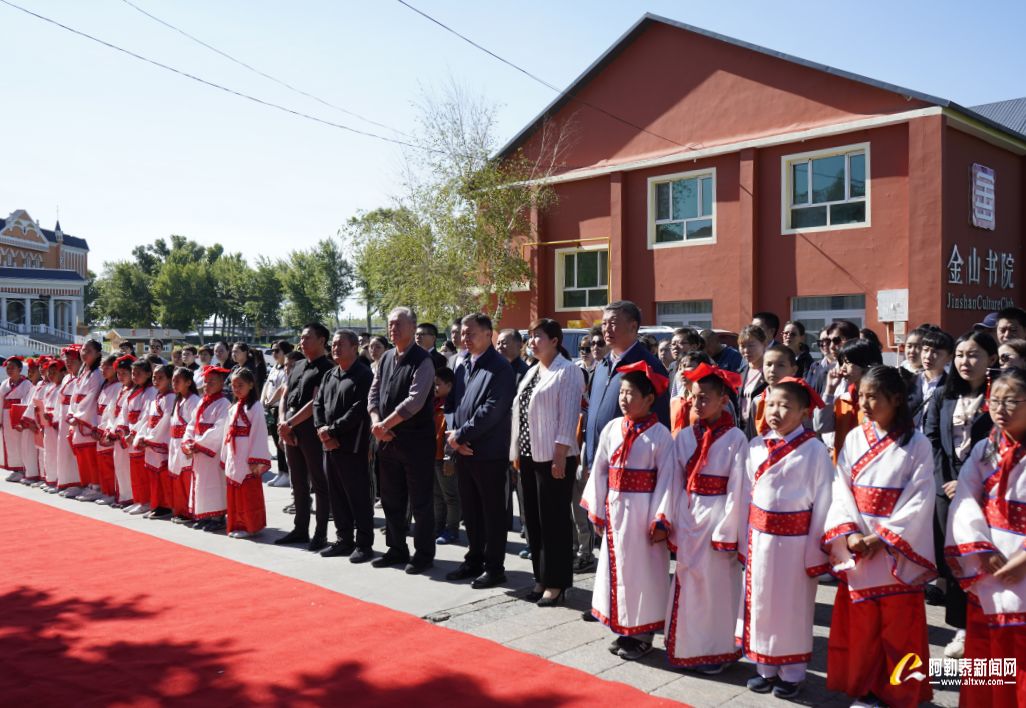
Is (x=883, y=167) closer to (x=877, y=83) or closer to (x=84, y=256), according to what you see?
(x=877, y=83)

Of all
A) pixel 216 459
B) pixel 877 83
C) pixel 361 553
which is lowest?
pixel 361 553

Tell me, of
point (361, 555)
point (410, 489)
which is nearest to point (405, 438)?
point (410, 489)

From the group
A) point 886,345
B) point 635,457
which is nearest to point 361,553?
point 635,457

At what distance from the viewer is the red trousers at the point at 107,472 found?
969 centimetres

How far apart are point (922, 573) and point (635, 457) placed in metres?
1.54

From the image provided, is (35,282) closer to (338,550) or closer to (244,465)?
(244,465)

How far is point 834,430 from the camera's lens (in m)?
5.34

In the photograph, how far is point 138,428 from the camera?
893cm

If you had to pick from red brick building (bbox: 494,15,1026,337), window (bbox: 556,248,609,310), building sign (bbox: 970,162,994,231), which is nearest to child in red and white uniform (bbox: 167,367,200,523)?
red brick building (bbox: 494,15,1026,337)

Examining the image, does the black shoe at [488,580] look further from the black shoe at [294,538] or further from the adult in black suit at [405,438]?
the black shoe at [294,538]

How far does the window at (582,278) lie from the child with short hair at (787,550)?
16.7m

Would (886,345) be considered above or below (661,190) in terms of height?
below

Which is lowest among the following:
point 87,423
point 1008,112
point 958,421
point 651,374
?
point 87,423

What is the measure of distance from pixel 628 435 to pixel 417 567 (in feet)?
8.32
